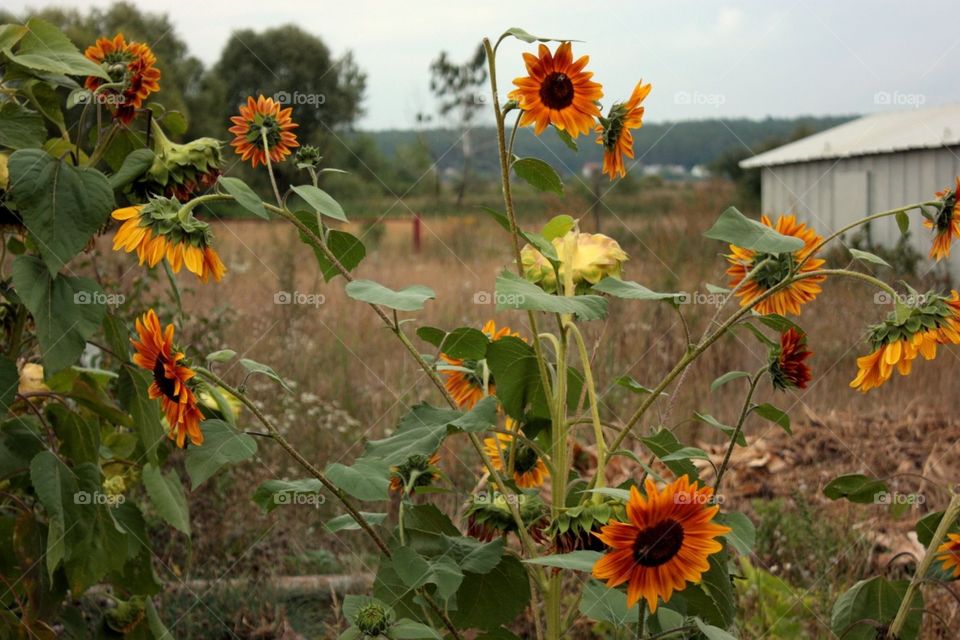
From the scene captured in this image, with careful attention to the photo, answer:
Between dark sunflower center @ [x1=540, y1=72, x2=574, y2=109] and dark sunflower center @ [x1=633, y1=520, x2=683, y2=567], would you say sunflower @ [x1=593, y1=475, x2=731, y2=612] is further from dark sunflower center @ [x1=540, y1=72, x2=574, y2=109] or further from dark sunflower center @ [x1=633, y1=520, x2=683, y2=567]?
dark sunflower center @ [x1=540, y1=72, x2=574, y2=109]

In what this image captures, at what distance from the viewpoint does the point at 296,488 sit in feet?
3.80

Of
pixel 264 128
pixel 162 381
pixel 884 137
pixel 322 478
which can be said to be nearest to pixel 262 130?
pixel 264 128

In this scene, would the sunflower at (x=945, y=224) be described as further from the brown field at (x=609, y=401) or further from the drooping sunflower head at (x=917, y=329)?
the brown field at (x=609, y=401)

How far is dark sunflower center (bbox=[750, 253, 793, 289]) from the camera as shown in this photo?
1.25 metres

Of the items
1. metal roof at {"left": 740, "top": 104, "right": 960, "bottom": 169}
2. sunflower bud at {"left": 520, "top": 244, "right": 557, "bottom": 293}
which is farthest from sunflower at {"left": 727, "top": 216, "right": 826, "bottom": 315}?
metal roof at {"left": 740, "top": 104, "right": 960, "bottom": 169}

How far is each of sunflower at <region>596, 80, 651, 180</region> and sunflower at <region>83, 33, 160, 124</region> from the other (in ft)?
2.17

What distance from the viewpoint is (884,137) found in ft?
32.8

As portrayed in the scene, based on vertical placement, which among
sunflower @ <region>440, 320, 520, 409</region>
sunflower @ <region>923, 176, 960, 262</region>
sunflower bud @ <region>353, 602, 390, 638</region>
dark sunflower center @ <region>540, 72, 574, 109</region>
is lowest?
sunflower bud @ <region>353, 602, 390, 638</region>

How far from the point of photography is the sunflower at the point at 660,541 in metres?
0.98

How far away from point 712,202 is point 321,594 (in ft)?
23.7

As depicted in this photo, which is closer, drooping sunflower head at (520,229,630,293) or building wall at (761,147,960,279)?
drooping sunflower head at (520,229,630,293)

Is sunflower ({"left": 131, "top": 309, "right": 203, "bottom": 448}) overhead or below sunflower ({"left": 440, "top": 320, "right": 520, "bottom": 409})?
overhead

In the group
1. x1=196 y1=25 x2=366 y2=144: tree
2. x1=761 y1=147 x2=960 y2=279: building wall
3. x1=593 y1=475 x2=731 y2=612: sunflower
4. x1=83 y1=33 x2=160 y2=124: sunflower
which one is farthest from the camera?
x1=196 y1=25 x2=366 y2=144: tree

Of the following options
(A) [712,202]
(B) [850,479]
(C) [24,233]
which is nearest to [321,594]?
(C) [24,233]
